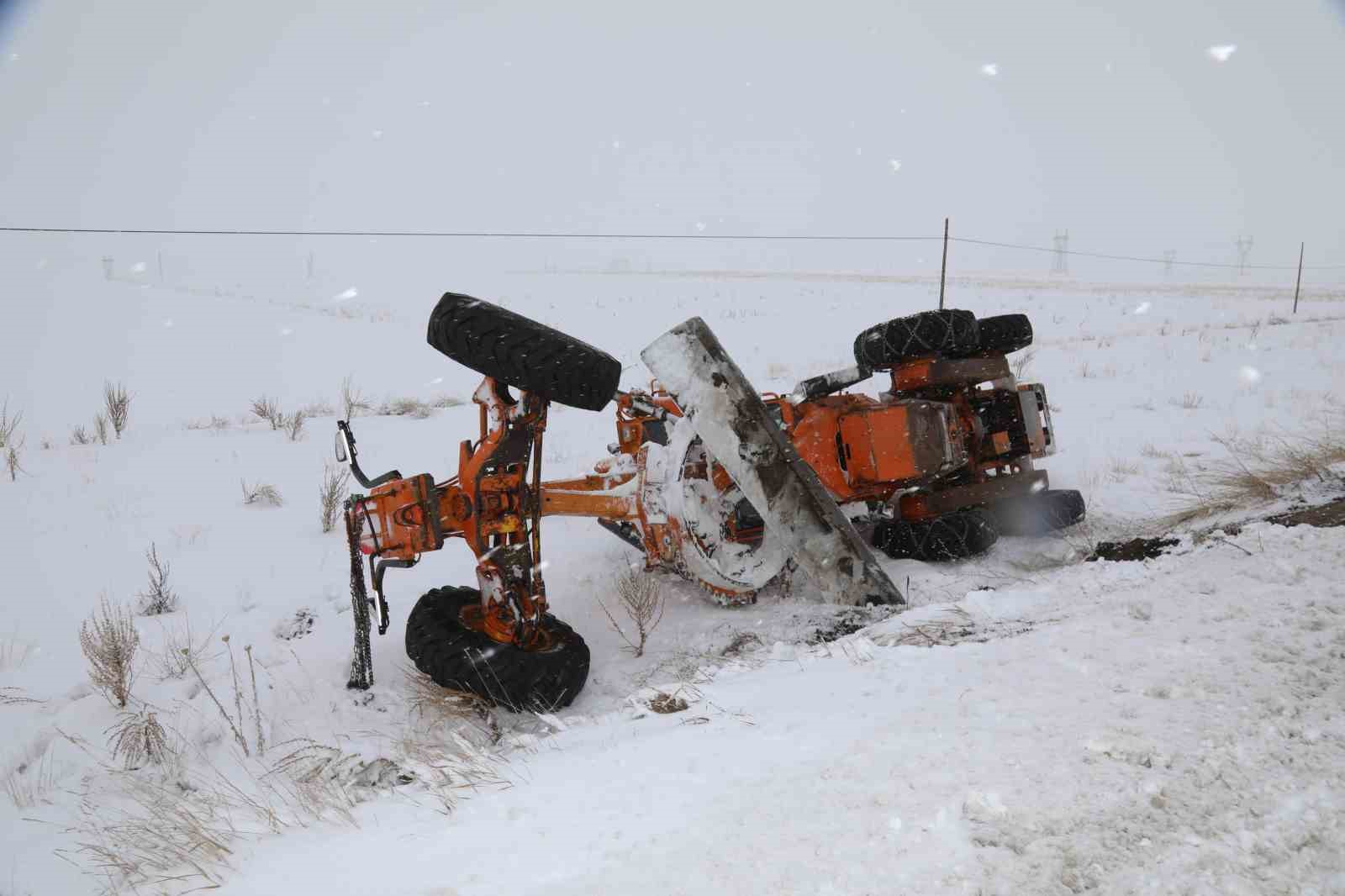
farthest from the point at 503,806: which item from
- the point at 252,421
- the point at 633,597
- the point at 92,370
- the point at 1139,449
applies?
the point at 92,370

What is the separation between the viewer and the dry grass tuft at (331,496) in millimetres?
5508

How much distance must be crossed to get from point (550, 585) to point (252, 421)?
5471 mm

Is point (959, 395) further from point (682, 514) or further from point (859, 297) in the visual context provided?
point (859, 297)

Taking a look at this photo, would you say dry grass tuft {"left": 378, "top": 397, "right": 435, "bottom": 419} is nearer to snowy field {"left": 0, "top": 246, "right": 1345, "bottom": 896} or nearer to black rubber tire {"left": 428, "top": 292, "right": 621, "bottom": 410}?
snowy field {"left": 0, "top": 246, "right": 1345, "bottom": 896}

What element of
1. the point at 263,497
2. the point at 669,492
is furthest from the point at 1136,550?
the point at 263,497

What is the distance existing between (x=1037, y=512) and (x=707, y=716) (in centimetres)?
413

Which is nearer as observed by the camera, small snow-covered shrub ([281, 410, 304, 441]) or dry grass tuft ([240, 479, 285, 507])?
dry grass tuft ([240, 479, 285, 507])

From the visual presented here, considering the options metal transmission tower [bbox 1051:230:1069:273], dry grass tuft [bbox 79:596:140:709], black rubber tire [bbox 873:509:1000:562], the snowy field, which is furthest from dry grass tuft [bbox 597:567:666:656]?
metal transmission tower [bbox 1051:230:1069:273]

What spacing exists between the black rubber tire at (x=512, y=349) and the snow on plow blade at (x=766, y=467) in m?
0.56

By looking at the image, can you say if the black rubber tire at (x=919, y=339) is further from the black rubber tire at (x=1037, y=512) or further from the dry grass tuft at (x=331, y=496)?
the dry grass tuft at (x=331, y=496)

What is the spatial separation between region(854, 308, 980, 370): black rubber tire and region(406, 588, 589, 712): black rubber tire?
305 cm

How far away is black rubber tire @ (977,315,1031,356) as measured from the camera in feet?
18.7

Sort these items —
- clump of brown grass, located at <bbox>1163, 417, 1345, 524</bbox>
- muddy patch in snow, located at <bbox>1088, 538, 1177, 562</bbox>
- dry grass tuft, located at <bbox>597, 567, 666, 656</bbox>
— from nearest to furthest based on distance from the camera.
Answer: muddy patch in snow, located at <bbox>1088, 538, 1177, 562</bbox> → dry grass tuft, located at <bbox>597, 567, 666, 656</bbox> → clump of brown grass, located at <bbox>1163, 417, 1345, 524</bbox>

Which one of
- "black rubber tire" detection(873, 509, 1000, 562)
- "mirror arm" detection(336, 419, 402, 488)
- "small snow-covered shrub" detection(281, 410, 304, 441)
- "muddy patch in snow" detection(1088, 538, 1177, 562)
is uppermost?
"mirror arm" detection(336, 419, 402, 488)
